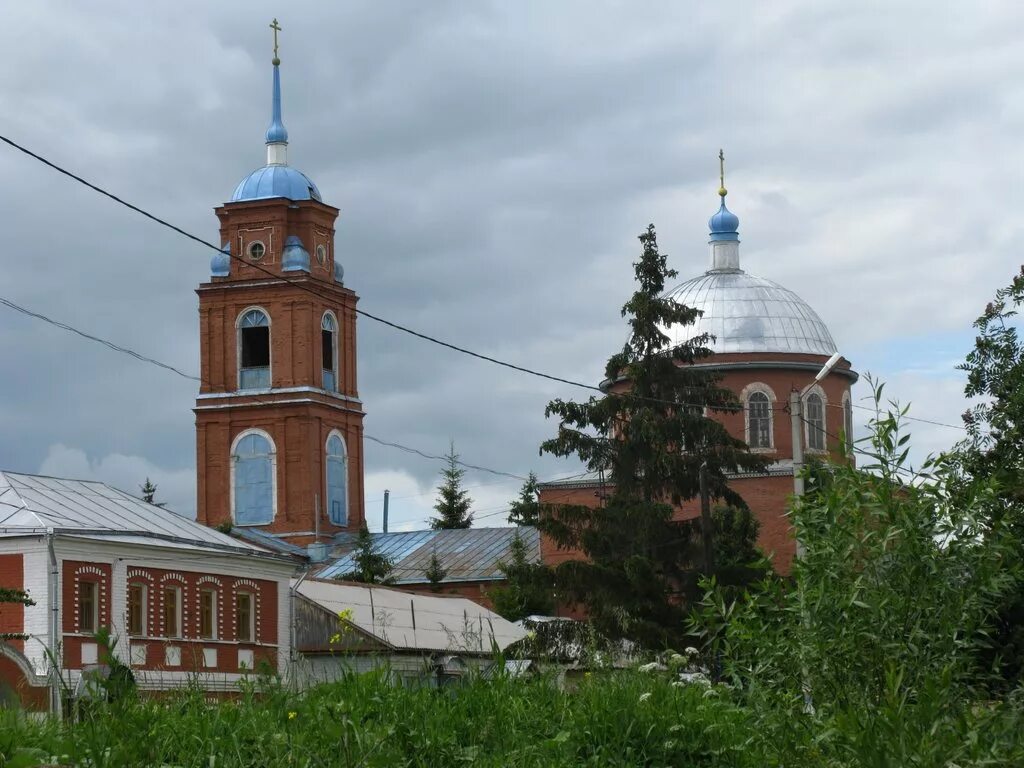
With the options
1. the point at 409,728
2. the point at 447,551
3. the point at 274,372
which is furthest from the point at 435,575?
the point at 409,728

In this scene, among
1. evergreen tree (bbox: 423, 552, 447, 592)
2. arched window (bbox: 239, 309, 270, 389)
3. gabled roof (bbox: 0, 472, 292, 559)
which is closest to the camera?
gabled roof (bbox: 0, 472, 292, 559)

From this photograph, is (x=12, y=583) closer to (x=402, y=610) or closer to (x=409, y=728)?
(x=402, y=610)

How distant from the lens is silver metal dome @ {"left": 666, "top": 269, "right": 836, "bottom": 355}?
50.2 meters

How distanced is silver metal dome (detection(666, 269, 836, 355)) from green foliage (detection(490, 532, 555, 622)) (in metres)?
8.78

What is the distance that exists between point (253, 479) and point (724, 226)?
63.5 ft

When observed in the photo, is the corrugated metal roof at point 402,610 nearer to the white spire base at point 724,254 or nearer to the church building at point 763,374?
the church building at point 763,374

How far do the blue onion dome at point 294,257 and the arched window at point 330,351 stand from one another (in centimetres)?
231

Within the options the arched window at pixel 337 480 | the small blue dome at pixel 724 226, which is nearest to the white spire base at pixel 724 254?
the small blue dome at pixel 724 226

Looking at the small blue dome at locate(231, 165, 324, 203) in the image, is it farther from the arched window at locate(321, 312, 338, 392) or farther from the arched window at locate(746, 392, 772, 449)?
the arched window at locate(746, 392, 772, 449)

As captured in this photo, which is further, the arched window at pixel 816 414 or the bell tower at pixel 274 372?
the bell tower at pixel 274 372

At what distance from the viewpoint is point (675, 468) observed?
3250cm

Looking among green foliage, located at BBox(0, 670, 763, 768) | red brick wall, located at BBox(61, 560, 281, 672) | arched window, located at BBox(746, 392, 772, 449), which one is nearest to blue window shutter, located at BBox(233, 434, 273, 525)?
arched window, located at BBox(746, 392, 772, 449)

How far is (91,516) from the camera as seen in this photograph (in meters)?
32.0

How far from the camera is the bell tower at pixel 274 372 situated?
200 feet
